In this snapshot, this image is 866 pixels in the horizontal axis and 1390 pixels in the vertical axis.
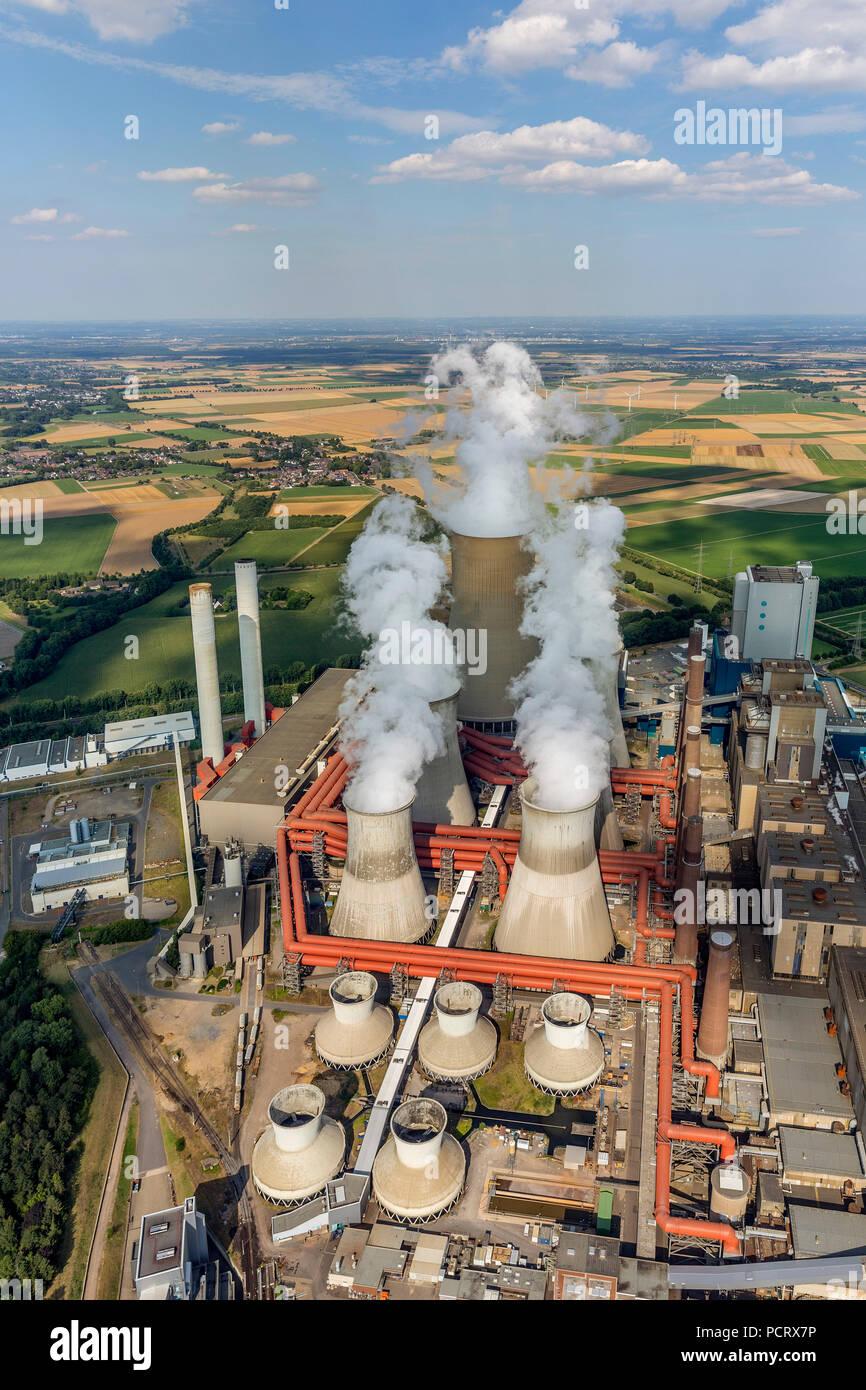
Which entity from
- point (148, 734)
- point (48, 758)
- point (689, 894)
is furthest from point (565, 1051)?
point (48, 758)

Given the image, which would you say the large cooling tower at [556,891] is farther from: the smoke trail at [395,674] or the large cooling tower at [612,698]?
the large cooling tower at [612,698]

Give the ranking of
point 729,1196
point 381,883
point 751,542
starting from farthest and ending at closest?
point 751,542 → point 381,883 → point 729,1196

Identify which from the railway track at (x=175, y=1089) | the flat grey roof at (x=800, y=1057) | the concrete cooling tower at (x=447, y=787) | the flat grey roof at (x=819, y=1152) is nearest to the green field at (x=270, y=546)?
the concrete cooling tower at (x=447, y=787)

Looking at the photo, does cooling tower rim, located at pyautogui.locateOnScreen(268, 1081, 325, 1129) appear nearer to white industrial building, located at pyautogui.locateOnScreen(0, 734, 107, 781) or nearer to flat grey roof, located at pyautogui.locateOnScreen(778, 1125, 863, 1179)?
flat grey roof, located at pyautogui.locateOnScreen(778, 1125, 863, 1179)

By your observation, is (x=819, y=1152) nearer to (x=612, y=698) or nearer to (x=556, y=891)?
(x=556, y=891)

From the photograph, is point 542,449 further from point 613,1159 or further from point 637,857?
point 613,1159

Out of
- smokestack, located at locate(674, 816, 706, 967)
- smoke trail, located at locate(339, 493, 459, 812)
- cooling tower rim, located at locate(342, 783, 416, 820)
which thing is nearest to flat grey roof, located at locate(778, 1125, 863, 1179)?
smokestack, located at locate(674, 816, 706, 967)
